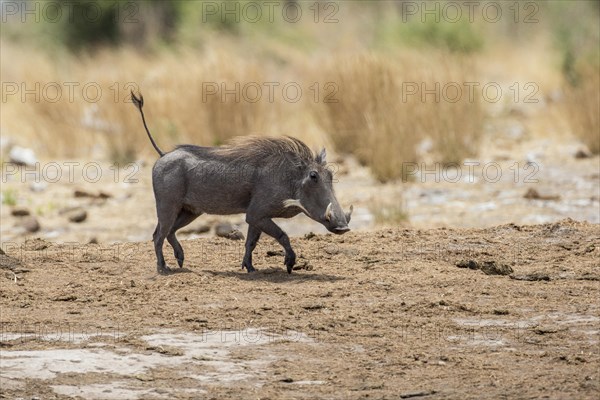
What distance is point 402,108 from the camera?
14719mm

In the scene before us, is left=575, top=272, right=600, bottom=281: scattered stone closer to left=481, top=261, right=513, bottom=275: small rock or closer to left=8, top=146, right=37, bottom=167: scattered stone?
left=481, top=261, right=513, bottom=275: small rock

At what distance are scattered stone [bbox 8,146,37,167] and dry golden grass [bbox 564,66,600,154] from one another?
7.28 meters

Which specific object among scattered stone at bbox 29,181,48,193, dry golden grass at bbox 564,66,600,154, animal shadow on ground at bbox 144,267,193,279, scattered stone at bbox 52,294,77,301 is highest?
dry golden grass at bbox 564,66,600,154

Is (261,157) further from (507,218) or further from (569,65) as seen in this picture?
(569,65)

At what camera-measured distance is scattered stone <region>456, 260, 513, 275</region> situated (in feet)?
26.1

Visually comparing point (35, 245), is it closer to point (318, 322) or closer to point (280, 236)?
point (280, 236)

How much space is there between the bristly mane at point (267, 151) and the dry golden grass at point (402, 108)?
18.9ft

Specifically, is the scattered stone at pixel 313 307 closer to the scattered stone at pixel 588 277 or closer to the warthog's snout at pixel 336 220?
the warthog's snout at pixel 336 220

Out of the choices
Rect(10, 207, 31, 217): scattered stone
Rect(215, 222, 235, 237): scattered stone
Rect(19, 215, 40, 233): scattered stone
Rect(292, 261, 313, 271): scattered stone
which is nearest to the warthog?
Rect(292, 261, 313, 271): scattered stone

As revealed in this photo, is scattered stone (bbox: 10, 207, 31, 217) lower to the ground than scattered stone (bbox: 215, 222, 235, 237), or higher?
higher

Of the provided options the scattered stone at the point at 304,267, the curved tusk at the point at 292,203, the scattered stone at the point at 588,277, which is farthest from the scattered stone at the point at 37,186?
the scattered stone at the point at 588,277

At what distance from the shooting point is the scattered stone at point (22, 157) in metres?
16.2

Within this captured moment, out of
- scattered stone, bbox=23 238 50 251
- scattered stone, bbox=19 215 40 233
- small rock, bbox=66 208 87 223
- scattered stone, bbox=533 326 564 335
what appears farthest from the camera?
small rock, bbox=66 208 87 223

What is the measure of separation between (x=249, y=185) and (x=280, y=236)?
43 centimetres
